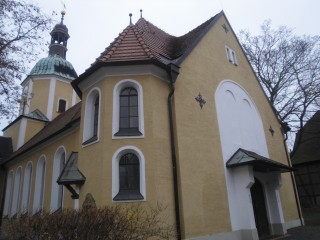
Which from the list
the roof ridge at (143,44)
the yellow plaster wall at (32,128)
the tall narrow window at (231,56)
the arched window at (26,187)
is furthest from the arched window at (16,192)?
the tall narrow window at (231,56)

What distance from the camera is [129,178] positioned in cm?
964

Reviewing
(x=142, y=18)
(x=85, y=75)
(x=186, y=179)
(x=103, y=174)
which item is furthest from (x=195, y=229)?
(x=142, y=18)

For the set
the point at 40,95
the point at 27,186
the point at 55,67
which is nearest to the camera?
the point at 27,186

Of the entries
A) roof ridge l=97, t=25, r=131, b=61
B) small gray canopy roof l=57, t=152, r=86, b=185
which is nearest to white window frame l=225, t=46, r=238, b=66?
roof ridge l=97, t=25, r=131, b=61

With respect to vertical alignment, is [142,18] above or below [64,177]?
above

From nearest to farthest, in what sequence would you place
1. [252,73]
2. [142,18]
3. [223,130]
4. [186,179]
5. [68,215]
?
1. [68,215]
2. [186,179]
3. [223,130]
4. [142,18]
5. [252,73]

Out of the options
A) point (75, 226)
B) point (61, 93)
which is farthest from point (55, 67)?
point (75, 226)

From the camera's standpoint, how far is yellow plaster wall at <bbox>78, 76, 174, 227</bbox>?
9328mm

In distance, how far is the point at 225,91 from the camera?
1415cm

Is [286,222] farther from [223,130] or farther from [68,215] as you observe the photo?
[68,215]

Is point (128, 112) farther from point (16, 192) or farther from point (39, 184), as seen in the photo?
point (16, 192)

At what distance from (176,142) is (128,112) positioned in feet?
6.48

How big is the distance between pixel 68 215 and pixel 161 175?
3.76 metres

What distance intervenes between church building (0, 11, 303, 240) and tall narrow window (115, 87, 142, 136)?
35 mm
